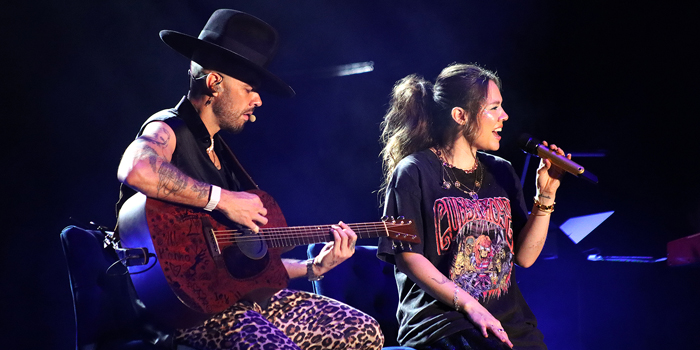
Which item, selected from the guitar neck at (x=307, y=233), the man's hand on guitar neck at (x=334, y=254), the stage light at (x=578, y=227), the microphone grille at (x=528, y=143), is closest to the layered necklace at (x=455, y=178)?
the microphone grille at (x=528, y=143)

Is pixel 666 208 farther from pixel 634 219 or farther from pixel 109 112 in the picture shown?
pixel 109 112

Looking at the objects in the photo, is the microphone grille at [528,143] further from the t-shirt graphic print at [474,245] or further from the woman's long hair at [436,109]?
the t-shirt graphic print at [474,245]

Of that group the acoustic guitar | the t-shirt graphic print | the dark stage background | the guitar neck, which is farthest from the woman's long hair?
the dark stage background

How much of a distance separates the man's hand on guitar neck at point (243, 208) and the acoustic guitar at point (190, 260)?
0.13 ft

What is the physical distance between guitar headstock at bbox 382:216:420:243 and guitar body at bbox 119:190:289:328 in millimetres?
625

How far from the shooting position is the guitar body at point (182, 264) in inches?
68.3

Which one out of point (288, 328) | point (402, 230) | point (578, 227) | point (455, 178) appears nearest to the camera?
point (288, 328)

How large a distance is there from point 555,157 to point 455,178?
1.45 feet

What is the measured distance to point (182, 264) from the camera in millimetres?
1768

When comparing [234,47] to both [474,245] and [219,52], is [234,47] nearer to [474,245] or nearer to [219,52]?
[219,52]

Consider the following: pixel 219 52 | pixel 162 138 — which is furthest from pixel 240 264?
pixel 219 52

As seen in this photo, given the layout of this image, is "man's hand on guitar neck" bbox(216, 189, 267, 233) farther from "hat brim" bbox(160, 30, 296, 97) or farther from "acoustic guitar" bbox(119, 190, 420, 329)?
"hat brim" bbox(160, 30, 296, 97)

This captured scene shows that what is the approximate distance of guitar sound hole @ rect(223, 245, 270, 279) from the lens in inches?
75.0

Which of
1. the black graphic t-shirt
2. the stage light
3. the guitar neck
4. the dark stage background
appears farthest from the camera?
the stage light
